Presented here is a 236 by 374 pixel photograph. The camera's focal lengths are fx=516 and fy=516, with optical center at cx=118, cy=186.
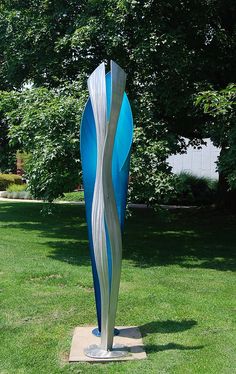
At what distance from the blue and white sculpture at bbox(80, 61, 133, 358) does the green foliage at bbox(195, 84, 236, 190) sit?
11.1 feet

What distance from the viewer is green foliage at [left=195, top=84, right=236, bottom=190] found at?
8445 millimetres

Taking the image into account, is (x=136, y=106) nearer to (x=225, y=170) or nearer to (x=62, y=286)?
(x=225, y=170)

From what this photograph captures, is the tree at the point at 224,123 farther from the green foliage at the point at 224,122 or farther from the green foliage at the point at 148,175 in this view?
the green foliage at the point at 148,175

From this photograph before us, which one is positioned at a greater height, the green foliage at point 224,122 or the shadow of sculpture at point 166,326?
the green foliage at point 224,122

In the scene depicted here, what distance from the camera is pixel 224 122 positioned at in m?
9.30

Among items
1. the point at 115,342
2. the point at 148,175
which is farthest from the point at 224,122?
the point at 115,342

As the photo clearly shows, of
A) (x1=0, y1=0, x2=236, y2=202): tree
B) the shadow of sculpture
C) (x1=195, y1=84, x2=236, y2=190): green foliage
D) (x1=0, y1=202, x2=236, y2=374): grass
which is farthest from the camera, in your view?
(x1=0, y1=0, x2=236, y2=202): tree

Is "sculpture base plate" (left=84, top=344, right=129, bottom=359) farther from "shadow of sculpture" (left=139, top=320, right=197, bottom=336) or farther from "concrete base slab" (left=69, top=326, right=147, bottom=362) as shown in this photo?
"shadow of sculpture" (left=139, top=320, right=197, bottom=336)

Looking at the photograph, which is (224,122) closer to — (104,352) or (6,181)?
(104,352)

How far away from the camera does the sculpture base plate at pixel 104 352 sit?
4.89m

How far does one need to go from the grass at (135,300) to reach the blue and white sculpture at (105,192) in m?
0.50

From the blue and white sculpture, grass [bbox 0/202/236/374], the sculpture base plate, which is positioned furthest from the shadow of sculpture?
the blue and white sculpture

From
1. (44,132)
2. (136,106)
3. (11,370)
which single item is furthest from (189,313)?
(136,106)

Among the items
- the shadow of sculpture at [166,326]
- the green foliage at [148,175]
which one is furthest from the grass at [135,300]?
the green foliage at [148,175]
